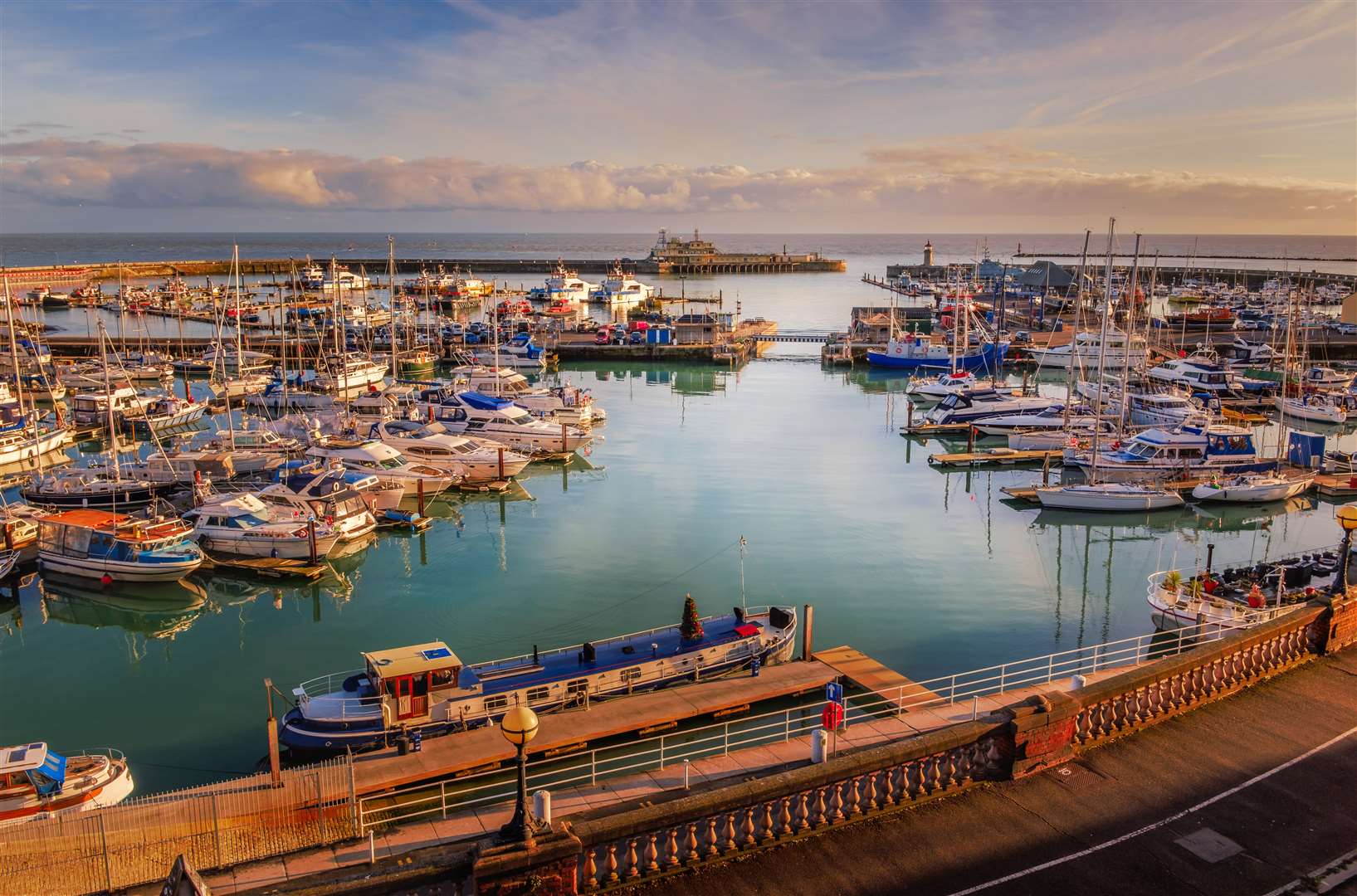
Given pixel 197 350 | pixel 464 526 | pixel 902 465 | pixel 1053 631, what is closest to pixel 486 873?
pixel 1053 631

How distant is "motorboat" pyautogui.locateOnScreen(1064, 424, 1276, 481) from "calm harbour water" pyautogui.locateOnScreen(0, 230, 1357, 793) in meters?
3.00

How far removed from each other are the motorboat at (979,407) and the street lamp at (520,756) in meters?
49.6

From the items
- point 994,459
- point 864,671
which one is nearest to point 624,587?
point 864,671

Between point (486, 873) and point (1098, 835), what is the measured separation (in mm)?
7416

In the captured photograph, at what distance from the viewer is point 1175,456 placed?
4394 centimetres

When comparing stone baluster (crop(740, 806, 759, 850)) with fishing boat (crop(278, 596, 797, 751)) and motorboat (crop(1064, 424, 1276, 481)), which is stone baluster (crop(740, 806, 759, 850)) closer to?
fishing boat (crop(278, 596, 797, 751))

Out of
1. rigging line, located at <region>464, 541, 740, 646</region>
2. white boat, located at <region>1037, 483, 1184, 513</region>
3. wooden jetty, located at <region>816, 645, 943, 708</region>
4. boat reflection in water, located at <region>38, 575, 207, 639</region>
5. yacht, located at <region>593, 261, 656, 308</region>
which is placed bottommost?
boat reflection in water, located at <region>38, 575, 207, 639</region>

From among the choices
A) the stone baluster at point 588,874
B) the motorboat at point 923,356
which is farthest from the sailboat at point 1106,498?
the motorboat at point 923,356

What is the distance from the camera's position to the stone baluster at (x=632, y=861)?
410 inches

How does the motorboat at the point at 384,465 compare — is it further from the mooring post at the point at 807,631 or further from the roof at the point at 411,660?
the mooring post at the point at 807,631

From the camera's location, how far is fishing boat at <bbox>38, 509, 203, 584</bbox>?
31.1 m

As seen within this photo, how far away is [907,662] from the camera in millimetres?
25562

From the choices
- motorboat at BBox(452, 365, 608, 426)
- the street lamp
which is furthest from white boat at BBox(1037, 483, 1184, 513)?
the street lamp

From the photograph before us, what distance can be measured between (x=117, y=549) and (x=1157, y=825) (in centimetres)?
3130
